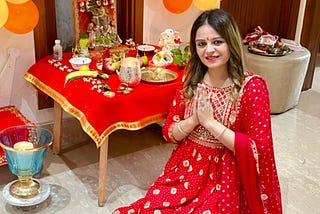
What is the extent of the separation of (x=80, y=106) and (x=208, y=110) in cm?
64

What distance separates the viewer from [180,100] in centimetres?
181

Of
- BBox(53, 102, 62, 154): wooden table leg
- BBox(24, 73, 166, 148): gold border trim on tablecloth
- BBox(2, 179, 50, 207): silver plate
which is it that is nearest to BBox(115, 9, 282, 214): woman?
BBox(24, 73, 166, 148): gold border trim on tablecloth

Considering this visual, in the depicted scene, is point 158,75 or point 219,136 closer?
point 219,136

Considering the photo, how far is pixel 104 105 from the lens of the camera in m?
1.94

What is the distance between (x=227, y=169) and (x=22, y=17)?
4.26ft

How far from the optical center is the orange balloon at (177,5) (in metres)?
2.85

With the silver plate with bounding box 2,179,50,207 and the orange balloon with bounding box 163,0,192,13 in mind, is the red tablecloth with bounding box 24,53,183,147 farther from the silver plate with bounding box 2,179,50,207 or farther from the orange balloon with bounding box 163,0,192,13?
the orange balloon with bounding box 163,0,192,13

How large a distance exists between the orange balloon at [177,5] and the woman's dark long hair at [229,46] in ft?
3.78

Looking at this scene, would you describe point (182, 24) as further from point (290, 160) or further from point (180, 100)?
point (180, 100)

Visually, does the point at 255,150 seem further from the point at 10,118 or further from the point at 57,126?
the point at 10,118

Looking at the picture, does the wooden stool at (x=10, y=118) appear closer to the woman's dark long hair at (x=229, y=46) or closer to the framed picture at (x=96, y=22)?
the framed picture at (x=96, y=22)

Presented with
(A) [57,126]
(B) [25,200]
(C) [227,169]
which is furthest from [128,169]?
(C) [227,169]

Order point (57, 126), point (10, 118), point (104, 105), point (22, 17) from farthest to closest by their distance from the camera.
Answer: point (57, 126)
point (10, 118)
point (22, 17)
point (104, 105)

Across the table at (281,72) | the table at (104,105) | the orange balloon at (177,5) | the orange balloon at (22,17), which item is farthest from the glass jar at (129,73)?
the table at (281,72)
